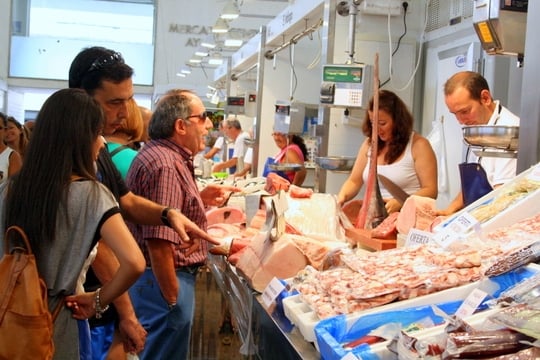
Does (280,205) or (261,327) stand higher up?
(280,205)

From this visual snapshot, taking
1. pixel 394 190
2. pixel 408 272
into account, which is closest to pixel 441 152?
pixel 394 190

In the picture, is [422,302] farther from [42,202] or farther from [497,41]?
[497,41]

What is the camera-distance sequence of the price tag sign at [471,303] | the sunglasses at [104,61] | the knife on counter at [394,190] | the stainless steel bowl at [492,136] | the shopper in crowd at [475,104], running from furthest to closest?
the knife on counter at [394,190] < the shopper in crowd at [475,104] < the sunglasses at [104,61] < the stainless steel bowl at [492,136] < the price tag sign at [471,303]

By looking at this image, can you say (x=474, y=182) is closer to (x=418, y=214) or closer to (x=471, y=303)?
(x=418, y=214)

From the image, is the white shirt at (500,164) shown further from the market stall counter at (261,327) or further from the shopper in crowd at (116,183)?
the shopper in crowd at (116,183)

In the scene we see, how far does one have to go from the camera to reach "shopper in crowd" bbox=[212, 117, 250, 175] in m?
11.7

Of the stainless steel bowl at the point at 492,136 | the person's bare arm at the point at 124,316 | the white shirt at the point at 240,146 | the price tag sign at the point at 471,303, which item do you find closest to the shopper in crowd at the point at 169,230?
the person's bare arm at the point at 124,316

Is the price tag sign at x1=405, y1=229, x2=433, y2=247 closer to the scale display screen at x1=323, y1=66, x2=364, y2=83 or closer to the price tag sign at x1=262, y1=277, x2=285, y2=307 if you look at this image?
the price tag sign at x1=262, y1=277, x2=285, y2=307

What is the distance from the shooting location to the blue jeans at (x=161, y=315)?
3.23 meters

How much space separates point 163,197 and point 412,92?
405 centimetres

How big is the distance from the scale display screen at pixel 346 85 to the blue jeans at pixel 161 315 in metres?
2.54

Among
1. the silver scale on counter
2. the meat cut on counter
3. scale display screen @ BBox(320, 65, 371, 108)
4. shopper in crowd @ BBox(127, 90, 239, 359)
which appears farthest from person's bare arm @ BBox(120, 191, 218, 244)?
scale display screen @ BBox(320, 65, 371, 108)

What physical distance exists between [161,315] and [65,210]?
4.02 feet

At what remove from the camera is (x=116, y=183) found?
110 inches
